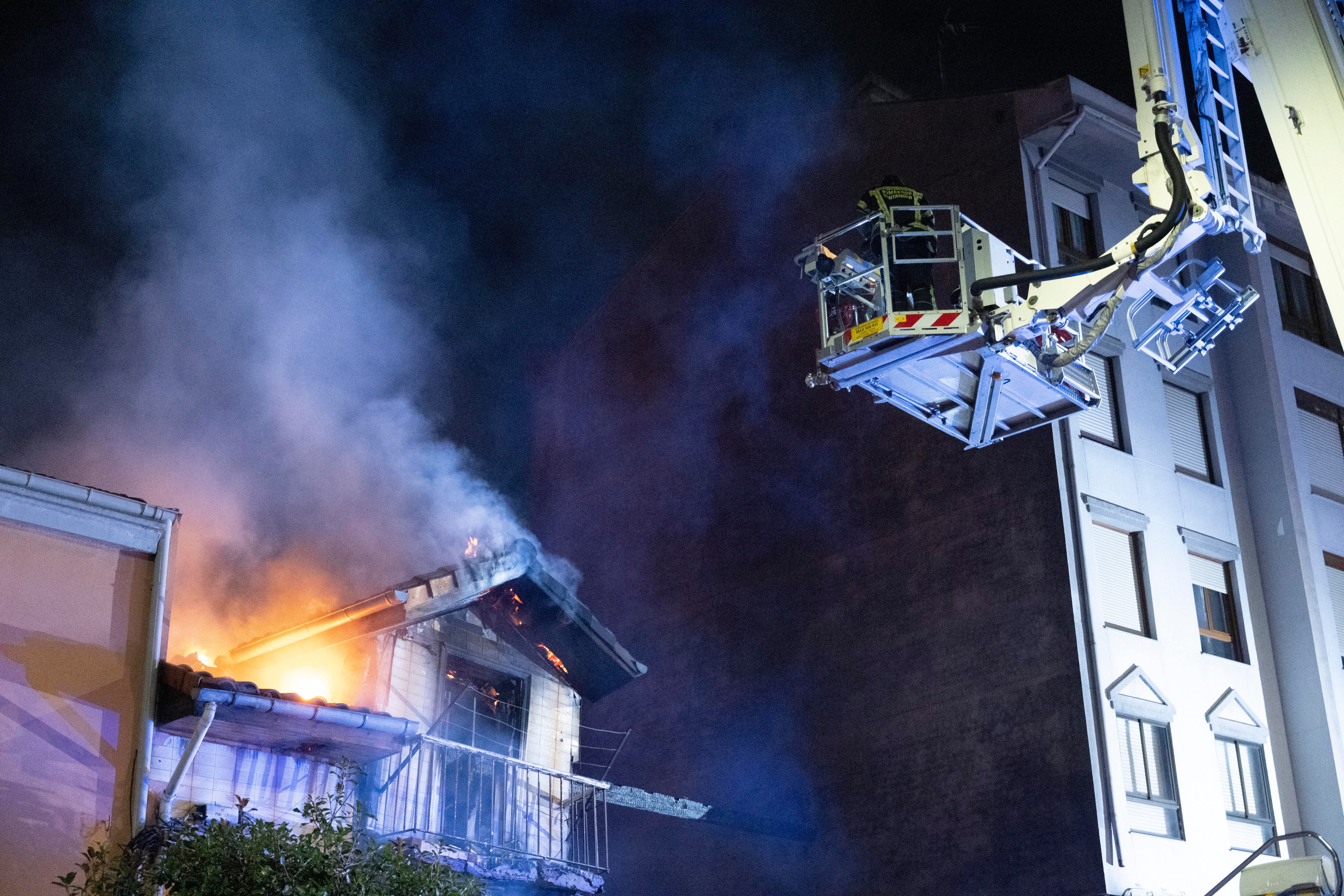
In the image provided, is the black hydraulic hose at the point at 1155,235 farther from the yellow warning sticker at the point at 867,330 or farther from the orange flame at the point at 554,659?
the orange flame at the point at 554,659

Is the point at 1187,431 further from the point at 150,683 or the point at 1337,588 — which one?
the point at 150,683

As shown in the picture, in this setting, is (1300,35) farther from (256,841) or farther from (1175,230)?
(256,841)

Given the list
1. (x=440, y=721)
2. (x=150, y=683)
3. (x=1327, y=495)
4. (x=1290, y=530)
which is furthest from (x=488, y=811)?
(x=1327, y=495)

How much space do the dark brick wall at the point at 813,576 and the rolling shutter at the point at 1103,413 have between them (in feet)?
4.11

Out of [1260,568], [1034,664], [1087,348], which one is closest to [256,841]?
[1087,348]

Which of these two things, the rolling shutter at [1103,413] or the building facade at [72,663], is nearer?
the building facade at [72,663]

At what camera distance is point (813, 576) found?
21109 mm

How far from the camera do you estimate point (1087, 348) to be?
912 cm

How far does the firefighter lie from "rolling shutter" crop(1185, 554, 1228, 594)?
477 inches

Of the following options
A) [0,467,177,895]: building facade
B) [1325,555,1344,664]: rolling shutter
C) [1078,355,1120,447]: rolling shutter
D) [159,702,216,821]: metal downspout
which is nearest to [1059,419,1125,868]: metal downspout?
[1078,355,1120,447]: rolling shutter

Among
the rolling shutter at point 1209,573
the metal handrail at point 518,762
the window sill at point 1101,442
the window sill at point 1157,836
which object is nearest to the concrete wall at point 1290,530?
the rolling shutter at point 1209,573

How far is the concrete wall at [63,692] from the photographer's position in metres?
9.48

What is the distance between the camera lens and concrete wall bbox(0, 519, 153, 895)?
9477mm

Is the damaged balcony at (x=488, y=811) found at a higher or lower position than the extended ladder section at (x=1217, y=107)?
lower
